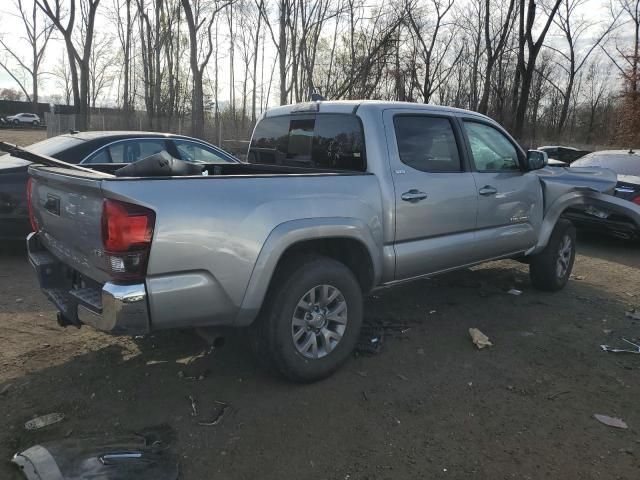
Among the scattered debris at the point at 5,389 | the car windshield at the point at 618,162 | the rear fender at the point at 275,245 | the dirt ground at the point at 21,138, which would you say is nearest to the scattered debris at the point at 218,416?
the rear fender at the point at 275,245

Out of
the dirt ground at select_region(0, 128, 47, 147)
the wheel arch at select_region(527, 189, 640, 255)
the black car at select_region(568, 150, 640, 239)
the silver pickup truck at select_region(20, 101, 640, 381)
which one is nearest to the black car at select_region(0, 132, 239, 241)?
the silver pickup truck at select_region(20, 101, 640, 381)

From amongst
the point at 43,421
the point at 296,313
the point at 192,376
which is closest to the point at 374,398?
the point at 296,313

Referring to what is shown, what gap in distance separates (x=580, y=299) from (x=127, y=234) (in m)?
5.05

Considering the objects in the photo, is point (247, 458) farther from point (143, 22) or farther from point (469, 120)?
point (143, 22)

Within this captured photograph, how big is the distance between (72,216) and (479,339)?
3.28 meters

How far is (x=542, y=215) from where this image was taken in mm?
5535

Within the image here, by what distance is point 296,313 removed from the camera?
11.4 feet

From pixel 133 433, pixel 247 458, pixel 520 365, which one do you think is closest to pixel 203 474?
pixel 247 458

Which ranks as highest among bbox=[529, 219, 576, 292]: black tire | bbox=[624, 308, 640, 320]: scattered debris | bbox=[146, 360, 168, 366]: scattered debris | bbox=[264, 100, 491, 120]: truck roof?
bbox=[264, 100, 491, 120]: truck roof

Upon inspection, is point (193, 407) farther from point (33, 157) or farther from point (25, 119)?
point (25, 119)

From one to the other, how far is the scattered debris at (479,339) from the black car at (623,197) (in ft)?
16.4

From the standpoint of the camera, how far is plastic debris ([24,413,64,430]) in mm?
3025

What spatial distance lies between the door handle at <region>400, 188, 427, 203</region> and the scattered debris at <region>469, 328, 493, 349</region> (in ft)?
4.33

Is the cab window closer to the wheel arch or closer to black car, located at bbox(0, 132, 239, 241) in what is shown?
the wheel arch
